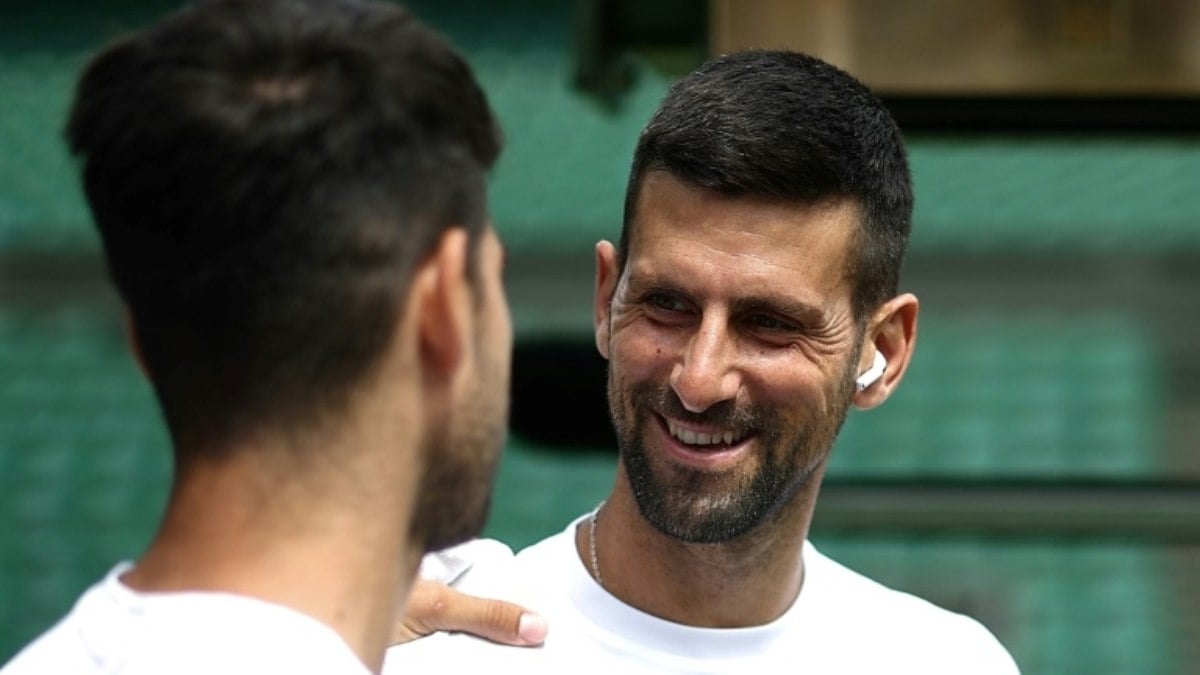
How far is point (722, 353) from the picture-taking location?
83.3 inches

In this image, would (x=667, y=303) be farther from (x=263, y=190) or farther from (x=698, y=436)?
(x=263, y=190)

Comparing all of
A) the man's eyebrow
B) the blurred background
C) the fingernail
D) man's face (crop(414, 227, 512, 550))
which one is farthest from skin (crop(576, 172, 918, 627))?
the blurred background

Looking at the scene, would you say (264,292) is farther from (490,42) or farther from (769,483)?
(490,42)

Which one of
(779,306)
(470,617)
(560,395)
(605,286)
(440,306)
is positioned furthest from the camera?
(560,395)

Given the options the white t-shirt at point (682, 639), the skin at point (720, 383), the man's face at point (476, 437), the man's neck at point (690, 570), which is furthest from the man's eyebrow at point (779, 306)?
the man's face at point (476, 437)

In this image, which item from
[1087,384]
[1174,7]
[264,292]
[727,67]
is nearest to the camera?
[264,292]

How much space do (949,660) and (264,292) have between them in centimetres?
115

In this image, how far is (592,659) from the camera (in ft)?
6.98

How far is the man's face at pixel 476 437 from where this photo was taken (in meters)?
1.37

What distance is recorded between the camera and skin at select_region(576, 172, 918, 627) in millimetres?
2121

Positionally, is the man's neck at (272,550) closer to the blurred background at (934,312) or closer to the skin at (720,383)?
the skin at (720,383)

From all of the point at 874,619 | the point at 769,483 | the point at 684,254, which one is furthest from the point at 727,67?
the point at 874,619

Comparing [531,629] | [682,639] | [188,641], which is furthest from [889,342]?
[188,641]

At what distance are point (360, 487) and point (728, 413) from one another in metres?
0.86
